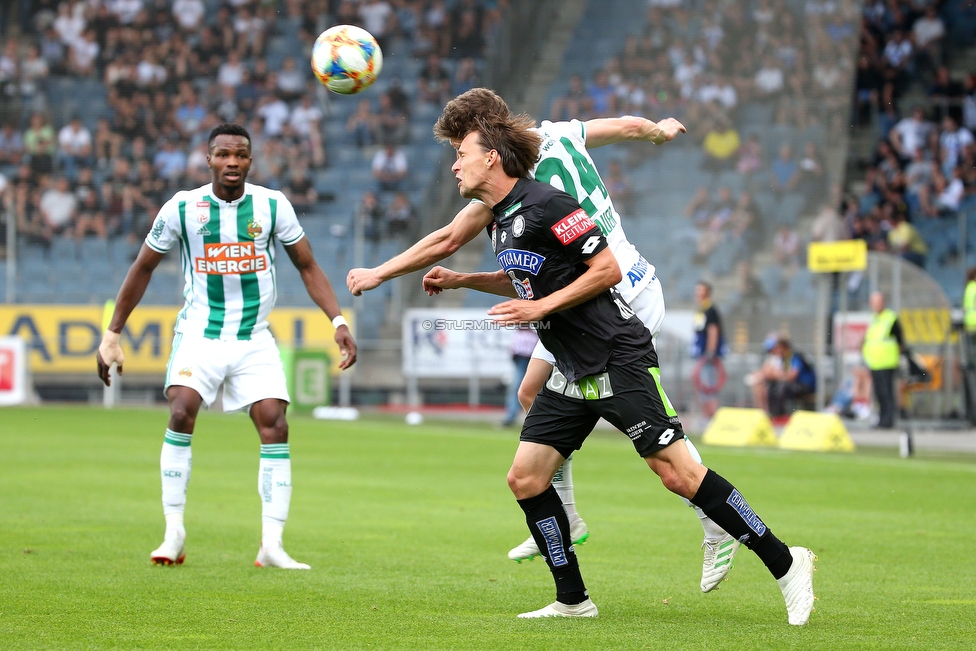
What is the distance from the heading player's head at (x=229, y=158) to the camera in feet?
23.8

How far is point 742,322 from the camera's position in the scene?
77.6ft

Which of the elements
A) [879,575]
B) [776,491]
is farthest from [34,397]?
[879,575]

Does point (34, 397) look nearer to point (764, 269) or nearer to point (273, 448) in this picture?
point (764, 269)

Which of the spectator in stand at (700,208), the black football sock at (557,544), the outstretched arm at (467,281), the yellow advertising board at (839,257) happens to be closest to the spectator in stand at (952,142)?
the spectator in stand at (700,208)

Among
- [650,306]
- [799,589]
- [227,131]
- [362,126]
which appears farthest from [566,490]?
[362,126]

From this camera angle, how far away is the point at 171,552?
23.2 ft

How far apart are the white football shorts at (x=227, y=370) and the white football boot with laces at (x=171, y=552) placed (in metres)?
0.74

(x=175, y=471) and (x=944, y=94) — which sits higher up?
(x=944, y=94)

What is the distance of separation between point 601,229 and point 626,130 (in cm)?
59

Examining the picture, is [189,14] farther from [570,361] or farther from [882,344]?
[570,361]

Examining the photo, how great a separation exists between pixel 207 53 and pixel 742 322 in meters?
14.3

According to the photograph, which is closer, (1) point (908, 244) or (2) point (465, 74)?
(1) point (908, 244)

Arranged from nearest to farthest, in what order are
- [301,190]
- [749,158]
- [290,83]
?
1. [749,158]
2. [301,190]
3. [290,83]

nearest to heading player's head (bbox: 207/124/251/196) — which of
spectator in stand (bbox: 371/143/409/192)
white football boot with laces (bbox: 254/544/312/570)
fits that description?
white football boot with laces (bbox: 254/544/312/570)
